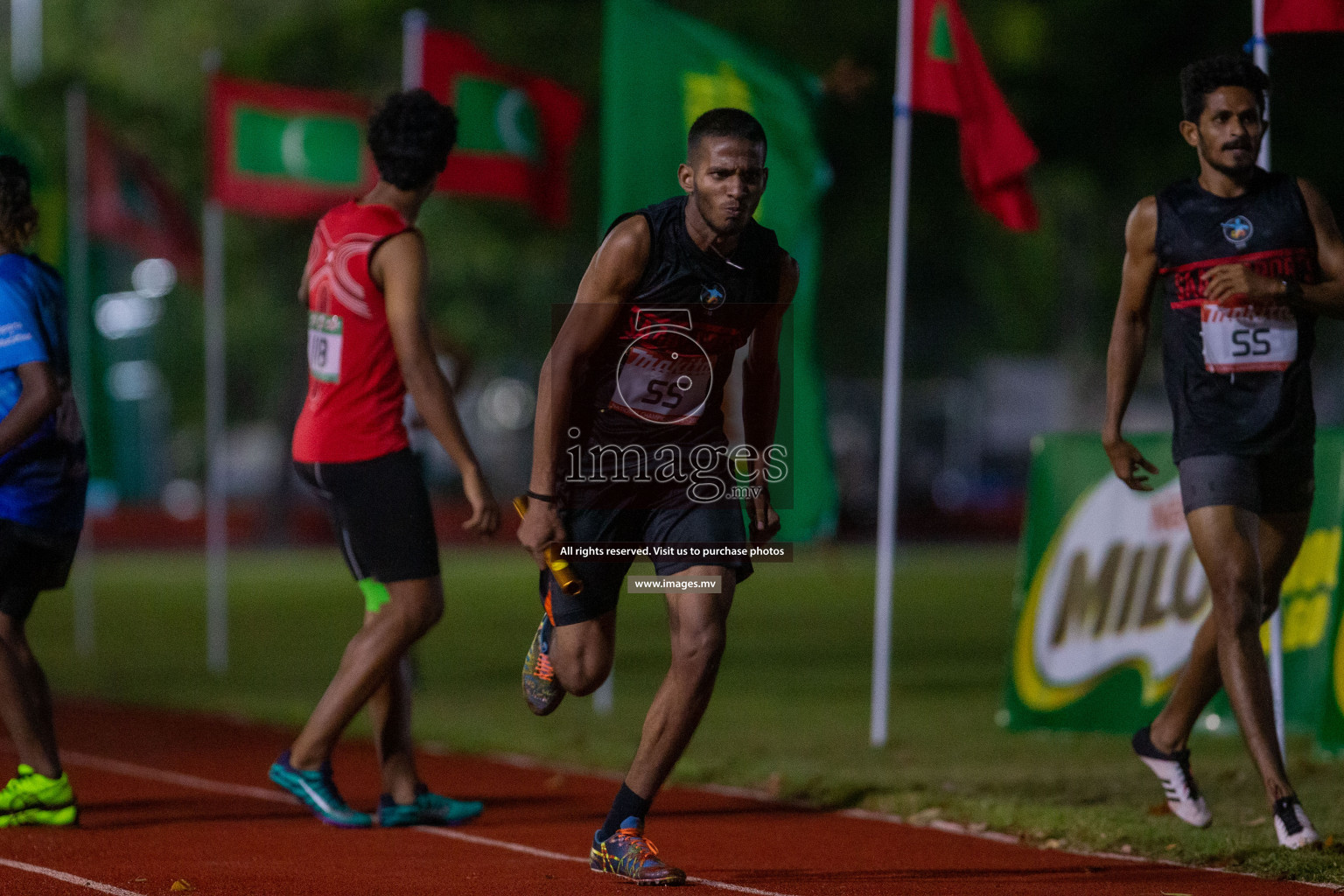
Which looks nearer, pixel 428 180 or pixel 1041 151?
pixel 428 180

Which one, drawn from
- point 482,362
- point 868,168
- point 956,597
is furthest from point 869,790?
point 482,362

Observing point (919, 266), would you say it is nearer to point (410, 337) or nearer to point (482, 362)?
point (482, 362)

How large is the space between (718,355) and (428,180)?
1.67 metres

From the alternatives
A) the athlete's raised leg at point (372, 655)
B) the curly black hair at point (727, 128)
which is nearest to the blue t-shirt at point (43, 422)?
the athlete's raised leg at point (372, 655)

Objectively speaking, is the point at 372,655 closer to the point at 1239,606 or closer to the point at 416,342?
the point at 416,342

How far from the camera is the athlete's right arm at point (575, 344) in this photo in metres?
5.41

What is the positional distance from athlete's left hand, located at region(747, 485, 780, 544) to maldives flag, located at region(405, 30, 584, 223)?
7695 mm

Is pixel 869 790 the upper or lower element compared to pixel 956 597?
upper

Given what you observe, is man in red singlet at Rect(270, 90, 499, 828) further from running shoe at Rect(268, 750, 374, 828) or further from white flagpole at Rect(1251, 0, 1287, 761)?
white flagpole at Rect(1251, 0, 1287, 761)

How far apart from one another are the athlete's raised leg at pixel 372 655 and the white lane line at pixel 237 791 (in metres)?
0.56

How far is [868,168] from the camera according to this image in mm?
20969

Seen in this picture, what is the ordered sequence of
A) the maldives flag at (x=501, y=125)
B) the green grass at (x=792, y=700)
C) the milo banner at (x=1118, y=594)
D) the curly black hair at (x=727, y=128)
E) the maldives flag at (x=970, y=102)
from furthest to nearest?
the maldives flag at (x=501, y=125) → the maldives flag at (x=970, y=102) → the milo banner at (x=1118, y=594) → the green grass at (x=792, y=700) → the curly black hair at (x=727, y=128)

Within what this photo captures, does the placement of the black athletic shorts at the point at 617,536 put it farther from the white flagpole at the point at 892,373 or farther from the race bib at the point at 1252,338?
the white flagpole at the point at 892,373

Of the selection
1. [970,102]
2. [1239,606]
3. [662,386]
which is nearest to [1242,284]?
[1239,606]
